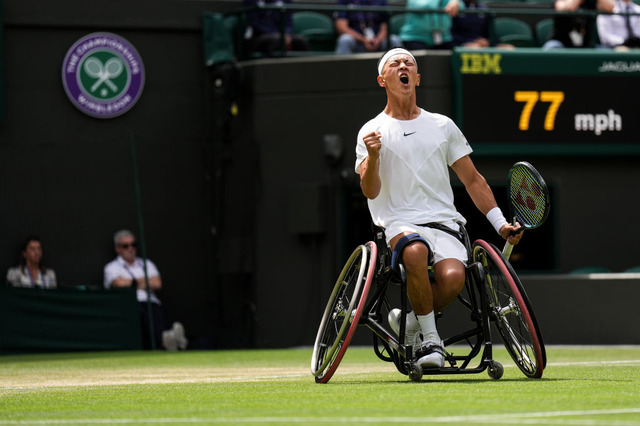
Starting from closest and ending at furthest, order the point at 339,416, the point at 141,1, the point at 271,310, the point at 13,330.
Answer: the point at 339,416 < the point at 13,330 < the point at 271,310 < the point at 141,1

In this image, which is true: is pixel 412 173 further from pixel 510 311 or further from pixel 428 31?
pixel 428 31

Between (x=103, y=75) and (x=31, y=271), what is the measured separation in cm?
296

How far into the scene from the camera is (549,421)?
5.34 m

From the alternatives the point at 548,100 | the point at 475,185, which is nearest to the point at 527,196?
the point at 475,185

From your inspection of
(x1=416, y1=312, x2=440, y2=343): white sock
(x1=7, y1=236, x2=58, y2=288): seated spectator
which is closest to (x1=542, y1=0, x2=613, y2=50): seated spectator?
(x1=7, y1=236, x2=58, y2=288): seated spectator

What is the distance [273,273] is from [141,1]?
409 cm

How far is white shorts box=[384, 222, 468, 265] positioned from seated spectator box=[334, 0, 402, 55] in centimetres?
A: 870

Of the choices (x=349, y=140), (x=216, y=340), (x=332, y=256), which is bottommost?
(x=216, y=340)

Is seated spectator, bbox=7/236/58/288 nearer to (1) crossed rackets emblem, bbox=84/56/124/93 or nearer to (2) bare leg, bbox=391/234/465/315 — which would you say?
(1) crossed rackets emblem, bbox=84/56/124/93

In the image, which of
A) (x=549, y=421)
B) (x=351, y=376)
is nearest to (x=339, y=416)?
(x=549, y=421)

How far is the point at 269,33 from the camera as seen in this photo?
54.1 ft

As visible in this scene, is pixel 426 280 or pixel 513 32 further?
pixel 513 32

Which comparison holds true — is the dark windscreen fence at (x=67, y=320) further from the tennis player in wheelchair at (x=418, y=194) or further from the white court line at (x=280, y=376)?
the tennis player in wheelchair at (x=418, y=194)

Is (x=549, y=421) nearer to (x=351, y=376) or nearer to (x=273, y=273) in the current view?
(x=351, y=376)
